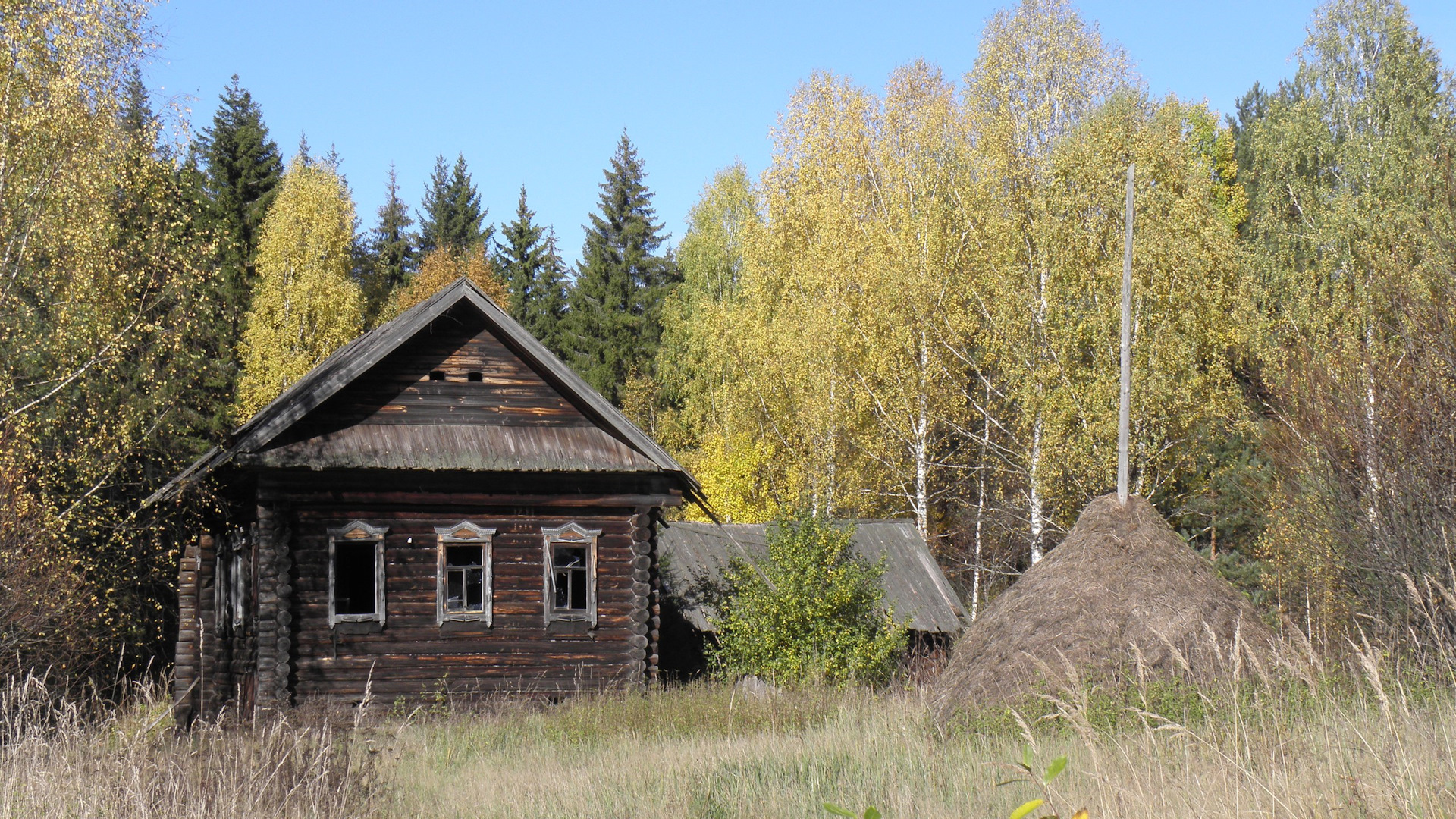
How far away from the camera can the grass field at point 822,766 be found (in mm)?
5059

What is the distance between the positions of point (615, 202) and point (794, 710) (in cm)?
2924

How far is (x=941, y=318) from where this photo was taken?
2191cm

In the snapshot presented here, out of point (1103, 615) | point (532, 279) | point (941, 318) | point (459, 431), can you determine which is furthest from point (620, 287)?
point (1103, 615)

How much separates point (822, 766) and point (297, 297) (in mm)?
22957

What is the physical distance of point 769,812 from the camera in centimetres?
720

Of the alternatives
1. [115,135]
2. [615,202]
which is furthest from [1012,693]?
[615,202]

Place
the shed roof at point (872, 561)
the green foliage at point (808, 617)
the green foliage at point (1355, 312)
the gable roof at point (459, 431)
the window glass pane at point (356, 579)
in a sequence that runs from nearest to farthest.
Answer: the green foliage at point (1355, 312) < the gable roof at point (459, 431) < the green foliage at point (808, 617) < the window glass pane at point (356, 579) < the shed roof at point (872, 561)

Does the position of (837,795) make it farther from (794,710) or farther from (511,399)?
(511,399)

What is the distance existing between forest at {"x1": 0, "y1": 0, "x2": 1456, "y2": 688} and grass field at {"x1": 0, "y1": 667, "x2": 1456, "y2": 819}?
2.69 m

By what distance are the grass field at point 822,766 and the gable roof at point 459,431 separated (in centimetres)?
417

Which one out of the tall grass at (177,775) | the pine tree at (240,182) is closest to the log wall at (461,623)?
the tall grass at (177,775)

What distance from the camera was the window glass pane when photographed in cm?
1823

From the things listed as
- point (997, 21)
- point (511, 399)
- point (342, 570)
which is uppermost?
point (997, 21)

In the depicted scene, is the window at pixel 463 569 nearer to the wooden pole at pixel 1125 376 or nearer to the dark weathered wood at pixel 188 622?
the dark weathered wood at pixel 188 622
